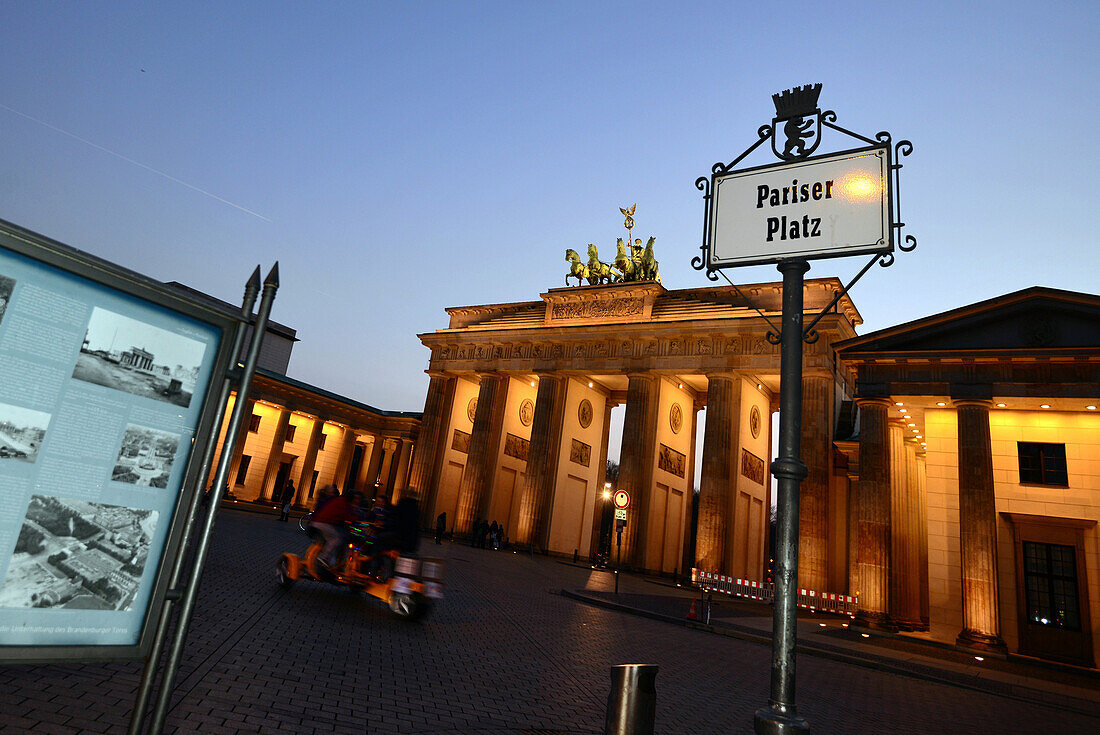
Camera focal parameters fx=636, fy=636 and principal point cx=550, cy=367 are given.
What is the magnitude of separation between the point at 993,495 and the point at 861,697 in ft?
40.4

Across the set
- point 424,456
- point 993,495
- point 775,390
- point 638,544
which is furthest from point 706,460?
point 424,456

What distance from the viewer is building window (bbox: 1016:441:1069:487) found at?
65.0 ft

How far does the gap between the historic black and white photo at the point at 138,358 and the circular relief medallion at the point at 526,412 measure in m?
42.1

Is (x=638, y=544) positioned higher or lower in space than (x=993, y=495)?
lower

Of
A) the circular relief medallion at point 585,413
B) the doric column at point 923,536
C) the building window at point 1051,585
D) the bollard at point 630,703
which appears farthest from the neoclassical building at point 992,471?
the circular relief medallion at point 585,413

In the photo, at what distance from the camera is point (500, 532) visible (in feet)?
125

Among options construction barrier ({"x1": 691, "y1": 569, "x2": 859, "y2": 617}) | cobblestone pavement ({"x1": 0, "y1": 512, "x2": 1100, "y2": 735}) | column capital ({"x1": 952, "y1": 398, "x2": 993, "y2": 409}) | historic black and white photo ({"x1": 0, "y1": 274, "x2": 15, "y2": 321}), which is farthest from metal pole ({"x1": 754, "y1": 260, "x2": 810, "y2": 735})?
construction barrier ({"x1": 691, "y1": 569, "x2": 859, "y2": 617})

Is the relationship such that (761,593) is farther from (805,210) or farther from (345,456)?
(345,456)

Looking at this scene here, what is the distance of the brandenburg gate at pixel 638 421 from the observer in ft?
105

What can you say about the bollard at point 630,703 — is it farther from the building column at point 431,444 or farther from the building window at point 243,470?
the building window at point 243,470

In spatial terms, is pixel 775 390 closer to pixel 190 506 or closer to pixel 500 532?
pixel 500 532

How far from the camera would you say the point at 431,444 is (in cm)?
4428

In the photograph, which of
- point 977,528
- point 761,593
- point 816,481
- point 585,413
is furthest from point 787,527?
point 585,413

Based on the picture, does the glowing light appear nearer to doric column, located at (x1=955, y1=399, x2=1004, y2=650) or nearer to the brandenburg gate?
doric column, located at (x1=955, y1=399, x2=1004, y2=650)
